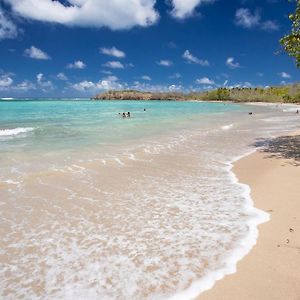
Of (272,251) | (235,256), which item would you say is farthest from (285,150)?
(235,256)

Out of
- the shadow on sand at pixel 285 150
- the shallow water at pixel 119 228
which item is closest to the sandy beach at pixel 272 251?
the shallow water at pixel 119 228

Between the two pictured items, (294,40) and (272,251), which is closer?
(272,251)

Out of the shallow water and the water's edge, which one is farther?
the shallow water

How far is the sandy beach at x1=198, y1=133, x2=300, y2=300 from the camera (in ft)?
13.9

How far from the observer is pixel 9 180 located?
10070 mm

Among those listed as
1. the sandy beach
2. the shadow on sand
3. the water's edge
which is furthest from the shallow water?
the shadow on sand

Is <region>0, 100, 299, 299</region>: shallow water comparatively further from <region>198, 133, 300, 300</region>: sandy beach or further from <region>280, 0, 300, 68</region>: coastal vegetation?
<region>280, 0, 300, 68</region>: coastal vegetation

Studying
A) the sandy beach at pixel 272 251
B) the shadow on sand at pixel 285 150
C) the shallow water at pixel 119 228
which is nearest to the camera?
the sandy beach at pixel 272 251

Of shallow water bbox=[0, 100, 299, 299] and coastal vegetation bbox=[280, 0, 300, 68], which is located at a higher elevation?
coastal vegetation bbox=[280, 0, 300, 68]

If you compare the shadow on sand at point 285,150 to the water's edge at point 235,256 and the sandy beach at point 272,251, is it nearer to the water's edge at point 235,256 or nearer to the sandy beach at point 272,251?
the sandy beach at point 272,251

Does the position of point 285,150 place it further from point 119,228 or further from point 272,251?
point 119,228

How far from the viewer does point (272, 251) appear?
5309mm

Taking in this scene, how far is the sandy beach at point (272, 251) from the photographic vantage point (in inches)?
167

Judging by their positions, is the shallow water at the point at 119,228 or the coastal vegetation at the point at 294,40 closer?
the shallow water at the point at 119,228
